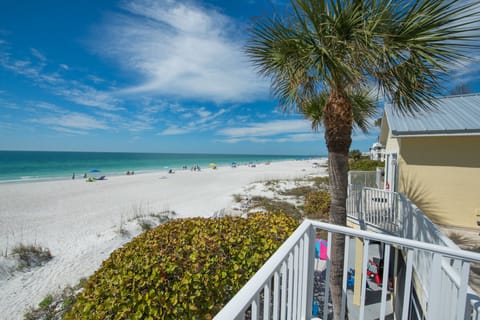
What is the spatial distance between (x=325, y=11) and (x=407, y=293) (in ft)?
10.8

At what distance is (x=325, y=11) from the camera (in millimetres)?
2822

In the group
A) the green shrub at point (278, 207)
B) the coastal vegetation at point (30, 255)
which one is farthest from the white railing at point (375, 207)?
the coastal vegetation at point (30, 255)

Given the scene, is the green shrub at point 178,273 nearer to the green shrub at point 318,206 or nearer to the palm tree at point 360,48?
the palm tree at point 360,48

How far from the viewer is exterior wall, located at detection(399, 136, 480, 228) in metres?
6.29

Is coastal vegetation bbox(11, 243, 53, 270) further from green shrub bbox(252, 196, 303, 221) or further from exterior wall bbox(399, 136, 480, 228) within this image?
exterior wall bbox(399, 136, 480, 228)

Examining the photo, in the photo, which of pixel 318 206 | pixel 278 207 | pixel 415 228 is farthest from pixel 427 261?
pixel 278 207

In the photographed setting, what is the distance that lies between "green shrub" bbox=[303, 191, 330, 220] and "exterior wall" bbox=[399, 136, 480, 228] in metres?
4.22

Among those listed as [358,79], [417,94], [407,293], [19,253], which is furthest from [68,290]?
[417,94]

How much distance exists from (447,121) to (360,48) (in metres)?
6.15

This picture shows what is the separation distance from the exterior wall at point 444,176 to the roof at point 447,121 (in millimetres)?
463

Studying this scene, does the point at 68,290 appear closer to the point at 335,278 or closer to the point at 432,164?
the point at 335,278

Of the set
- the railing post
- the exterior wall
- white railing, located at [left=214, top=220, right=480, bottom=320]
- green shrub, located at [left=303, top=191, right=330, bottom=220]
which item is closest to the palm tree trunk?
white railing, located at [left=214, top=220, right=480, bottom=320]

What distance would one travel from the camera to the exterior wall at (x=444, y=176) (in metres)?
6.29

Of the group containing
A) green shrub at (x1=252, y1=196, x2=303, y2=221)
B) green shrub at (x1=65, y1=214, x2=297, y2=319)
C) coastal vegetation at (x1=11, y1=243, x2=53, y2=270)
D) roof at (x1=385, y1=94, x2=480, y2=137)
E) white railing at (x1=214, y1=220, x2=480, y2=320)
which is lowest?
coastal vegetation at (x1=11, y1=243, x2=53, y2=270)
